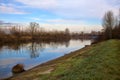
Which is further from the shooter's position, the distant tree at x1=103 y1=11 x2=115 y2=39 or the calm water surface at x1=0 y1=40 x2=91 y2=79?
the distant tree at x1=103 y1=11 x2=115 y2=39

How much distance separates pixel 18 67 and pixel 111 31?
3932 cm

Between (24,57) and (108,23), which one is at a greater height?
(108,23)

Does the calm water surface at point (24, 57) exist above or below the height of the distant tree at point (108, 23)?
below

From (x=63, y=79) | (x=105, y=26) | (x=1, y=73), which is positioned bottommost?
(x=1, y=73)

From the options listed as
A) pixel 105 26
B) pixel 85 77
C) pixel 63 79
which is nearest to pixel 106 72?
pixel 85 77

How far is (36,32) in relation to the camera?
110m

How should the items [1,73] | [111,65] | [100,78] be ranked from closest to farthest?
[100,78], [111,65], [1,73]

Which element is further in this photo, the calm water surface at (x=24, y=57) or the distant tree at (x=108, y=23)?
the distant tree at (x=108, y=23)

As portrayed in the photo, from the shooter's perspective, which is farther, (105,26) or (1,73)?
(105,26)

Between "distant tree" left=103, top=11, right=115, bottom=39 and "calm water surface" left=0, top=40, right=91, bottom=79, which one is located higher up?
"distant tree" left=103, top=11, right=115, bottom=39

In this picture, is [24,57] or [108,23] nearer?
[24,57]

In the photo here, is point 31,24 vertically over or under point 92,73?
over

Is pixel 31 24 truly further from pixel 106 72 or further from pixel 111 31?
pixel 106 72

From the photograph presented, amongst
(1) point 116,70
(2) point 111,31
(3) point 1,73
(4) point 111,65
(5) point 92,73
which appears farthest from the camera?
(2) point 111,31
